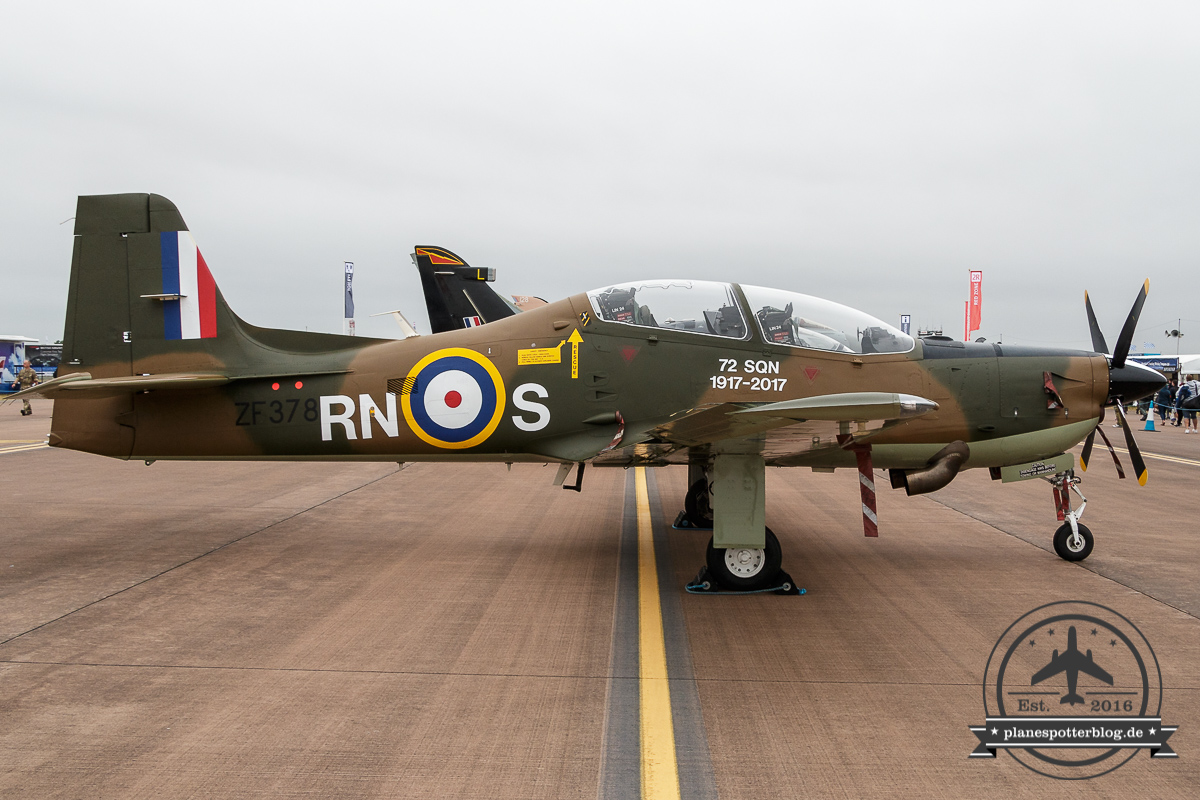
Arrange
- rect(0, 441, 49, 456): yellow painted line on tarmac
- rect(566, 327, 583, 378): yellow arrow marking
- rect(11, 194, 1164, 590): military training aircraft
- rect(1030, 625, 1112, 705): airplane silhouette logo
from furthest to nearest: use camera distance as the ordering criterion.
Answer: rect(0, 441, 49, 456): yellow painted line on tarmac → rect(566, 327, 583, 378): yellow arrow marking → rect(11, 194, 1164, 590): military training aircraft → rect(1030, 625, 1112, 705): airplane silhouette logo

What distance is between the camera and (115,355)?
722 centimetres

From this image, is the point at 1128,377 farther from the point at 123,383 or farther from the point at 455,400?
the point at 123,383

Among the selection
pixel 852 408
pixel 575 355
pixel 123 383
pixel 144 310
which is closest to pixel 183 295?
pixel 144 310

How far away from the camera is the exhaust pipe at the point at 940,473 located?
18.4 ft

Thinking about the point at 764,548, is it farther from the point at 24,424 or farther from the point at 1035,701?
the point at 24,424

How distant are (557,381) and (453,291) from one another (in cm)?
999

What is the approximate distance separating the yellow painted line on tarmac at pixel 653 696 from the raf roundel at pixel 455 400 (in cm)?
192

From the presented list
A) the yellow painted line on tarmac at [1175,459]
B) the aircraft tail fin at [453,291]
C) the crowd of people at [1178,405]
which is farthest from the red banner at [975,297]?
the aircraft tail fin at [453,291]

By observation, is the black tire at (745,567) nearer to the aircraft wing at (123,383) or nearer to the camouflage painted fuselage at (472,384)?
the camouflage painted fuselage at (472,384)

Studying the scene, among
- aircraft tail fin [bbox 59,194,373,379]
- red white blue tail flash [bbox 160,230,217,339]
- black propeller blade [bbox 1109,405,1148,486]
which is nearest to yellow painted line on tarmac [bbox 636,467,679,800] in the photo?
aircraft tail fin [bbox 59,194,373,379]

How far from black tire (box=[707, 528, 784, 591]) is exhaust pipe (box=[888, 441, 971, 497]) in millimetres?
1122

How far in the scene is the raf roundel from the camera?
21.8ft

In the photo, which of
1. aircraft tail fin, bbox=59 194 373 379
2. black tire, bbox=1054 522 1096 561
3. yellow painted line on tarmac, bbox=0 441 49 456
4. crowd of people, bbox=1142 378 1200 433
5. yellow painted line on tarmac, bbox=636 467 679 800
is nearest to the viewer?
yellow painted line on tarmac, bbox=636 467 679 800

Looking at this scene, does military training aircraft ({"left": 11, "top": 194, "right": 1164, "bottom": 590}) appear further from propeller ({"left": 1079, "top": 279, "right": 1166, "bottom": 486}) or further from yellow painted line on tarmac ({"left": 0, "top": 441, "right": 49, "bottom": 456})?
yellow painted line on tarmac ({"left": 0, "top": 441, "right": 49, "bottom": 456})
